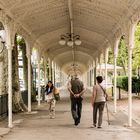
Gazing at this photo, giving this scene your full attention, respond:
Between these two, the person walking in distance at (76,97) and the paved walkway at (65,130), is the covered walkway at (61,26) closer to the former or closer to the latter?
the paved walkway at (65,130)

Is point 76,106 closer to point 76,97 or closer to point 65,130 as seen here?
point 76,97

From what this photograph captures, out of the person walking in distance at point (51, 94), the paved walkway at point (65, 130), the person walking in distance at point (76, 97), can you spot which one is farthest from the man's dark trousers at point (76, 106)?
the person walking in distance at point (51, 94)

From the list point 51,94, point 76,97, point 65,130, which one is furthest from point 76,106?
point 51,94

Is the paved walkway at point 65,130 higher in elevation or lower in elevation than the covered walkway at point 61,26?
lower

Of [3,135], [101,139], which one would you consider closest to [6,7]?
[3,135]

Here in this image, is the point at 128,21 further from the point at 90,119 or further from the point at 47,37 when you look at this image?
the point at 47,37

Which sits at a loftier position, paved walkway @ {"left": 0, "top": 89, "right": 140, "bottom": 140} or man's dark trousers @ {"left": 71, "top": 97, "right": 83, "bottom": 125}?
man's dark trousers @ {"left": 71, "top": 97, "right": 83, "bottom": 125}

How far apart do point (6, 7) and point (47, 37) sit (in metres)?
10.5

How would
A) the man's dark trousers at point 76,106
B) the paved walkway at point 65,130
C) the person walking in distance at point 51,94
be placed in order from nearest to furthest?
1. the paved walkway at point 65,130
2. the man's dark trousers at point 76,106
3. the person walking in distance at point 51,94

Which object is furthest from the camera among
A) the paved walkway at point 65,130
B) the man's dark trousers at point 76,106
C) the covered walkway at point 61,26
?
the man's dark trousers at point 76,106

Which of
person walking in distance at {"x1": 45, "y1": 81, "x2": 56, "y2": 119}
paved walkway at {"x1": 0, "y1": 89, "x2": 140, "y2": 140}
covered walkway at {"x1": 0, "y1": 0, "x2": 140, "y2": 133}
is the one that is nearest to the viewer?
paved walkway at {"x1": 0, "y1": 89, "x2": 140, "y2": 140}

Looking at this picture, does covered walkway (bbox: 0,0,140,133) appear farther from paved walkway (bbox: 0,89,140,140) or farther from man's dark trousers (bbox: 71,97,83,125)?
man's dark trousers (bbox: 71,97,83,125)

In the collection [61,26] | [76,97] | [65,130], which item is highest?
[61,26]

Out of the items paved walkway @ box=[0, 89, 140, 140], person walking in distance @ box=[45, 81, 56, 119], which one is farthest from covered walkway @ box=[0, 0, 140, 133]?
person walking in distance @ box=[45, 81, 56, 119]
